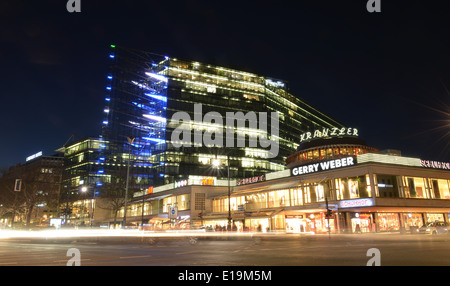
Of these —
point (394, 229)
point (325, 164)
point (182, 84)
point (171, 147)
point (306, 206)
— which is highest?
point (182, 84)

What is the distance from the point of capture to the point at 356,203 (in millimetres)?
41000

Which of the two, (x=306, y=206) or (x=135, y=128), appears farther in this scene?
(x=135, y=128)

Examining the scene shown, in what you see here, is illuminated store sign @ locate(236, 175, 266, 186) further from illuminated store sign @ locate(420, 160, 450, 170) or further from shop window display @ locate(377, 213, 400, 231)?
illuminated store sign @ locate(420, 160, 450, 170)

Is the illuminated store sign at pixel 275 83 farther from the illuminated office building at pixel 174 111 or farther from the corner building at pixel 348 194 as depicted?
the corner building at pixel 348 194

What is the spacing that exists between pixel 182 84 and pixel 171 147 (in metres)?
22.2

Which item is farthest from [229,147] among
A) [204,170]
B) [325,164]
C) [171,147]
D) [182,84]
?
[325,164]

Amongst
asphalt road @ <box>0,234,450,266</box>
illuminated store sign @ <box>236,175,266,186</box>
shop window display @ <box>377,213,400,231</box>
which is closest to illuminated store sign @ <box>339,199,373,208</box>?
shop window display @ <box>377,213,400,231</box>

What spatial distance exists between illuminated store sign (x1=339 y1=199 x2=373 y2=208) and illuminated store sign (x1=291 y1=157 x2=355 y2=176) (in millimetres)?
4858

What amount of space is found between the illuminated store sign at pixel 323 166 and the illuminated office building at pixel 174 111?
51971 mm

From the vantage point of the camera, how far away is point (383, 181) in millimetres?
41938

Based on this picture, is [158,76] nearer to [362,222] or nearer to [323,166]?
[323,166]

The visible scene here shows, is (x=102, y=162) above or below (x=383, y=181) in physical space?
above

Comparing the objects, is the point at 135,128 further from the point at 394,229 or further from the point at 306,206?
the point at 394,229

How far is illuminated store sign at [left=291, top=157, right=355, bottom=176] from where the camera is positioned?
43128 mm
